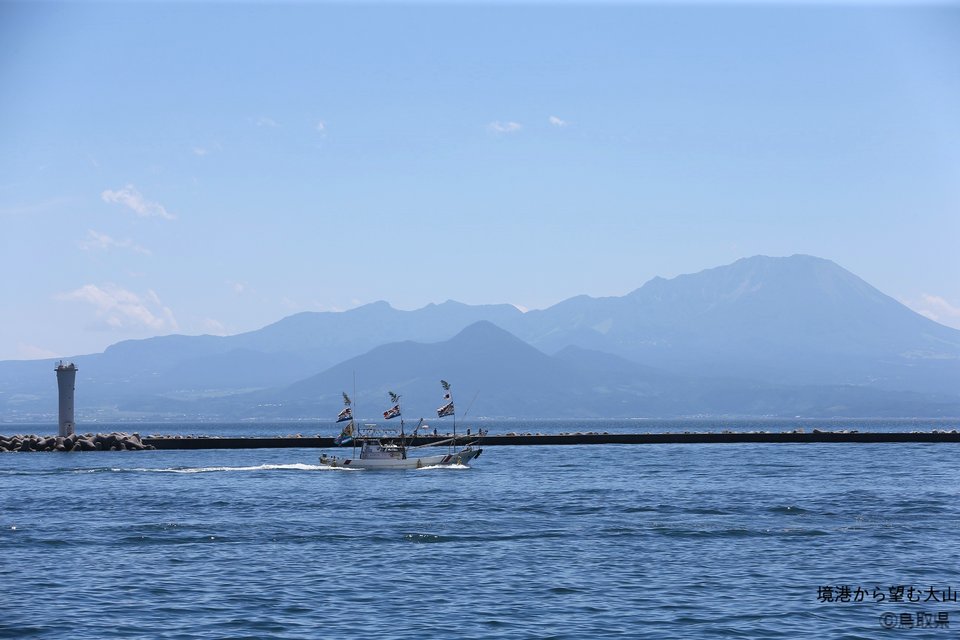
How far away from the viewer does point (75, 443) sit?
153 metres

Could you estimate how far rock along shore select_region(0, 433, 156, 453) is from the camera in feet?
500

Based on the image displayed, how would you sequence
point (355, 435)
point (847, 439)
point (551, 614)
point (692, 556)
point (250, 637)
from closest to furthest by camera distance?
point (250, 637) < point (551, 614) < point (692, 556) < point (355, 435) < point (847, 439)

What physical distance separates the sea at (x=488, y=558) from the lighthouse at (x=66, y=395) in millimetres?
65697

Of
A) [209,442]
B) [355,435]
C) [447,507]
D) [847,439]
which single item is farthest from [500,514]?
[847,439]

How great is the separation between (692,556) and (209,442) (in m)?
122

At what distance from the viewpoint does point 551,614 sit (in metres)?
34.2

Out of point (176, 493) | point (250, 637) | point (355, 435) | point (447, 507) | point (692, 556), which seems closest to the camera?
point (250, 637)

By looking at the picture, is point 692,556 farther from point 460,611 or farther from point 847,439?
point 847,439

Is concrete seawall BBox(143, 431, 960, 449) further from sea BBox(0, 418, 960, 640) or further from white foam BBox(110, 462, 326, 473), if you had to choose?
sea BBox(0, 418, 960, 640)

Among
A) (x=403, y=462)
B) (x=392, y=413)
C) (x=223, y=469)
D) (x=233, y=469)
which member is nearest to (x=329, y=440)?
(x=233, y=469)

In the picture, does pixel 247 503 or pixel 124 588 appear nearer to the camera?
pixel 124 588

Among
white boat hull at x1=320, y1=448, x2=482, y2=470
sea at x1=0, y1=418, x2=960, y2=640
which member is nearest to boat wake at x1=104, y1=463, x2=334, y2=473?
white boat hull at x1=320, y1=448, x2=482, y2=470

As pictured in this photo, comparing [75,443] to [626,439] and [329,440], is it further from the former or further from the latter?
[626,439]

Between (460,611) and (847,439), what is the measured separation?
145249mm
